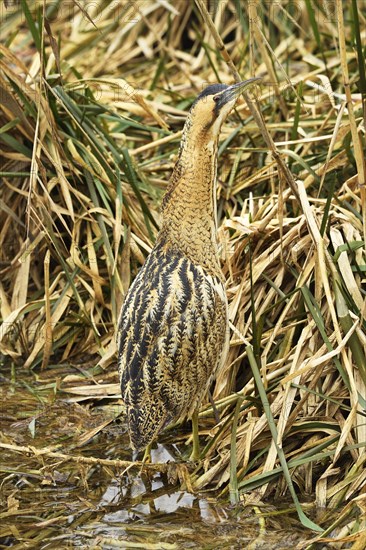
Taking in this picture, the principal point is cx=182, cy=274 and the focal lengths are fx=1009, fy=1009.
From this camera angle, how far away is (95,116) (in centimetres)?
487

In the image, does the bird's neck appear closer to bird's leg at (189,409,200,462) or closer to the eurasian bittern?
the eurasian bittern

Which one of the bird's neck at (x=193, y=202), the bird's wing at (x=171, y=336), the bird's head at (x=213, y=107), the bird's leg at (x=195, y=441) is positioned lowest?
the bird's leg at (x=195, y=441)

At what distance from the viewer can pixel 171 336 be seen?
3455 millimetres

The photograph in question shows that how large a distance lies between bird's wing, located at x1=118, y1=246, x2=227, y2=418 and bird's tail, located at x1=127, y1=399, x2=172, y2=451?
0.08 feet

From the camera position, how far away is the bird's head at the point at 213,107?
3455mm

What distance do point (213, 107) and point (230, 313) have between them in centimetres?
88

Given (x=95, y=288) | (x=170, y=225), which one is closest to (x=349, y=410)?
(x=170, y=225)

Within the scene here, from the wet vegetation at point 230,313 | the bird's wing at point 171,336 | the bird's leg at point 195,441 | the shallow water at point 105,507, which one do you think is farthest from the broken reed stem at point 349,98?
the shallow water at point 105,507

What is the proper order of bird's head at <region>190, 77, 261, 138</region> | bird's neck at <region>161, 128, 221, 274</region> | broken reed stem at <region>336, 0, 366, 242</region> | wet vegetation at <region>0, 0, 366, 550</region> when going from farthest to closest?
bird's neck at <region>161, 128, 221, 274</region> → bird's head at <region>190, 77, 261, 138</region> → wet vegetation at <region>0, 0, 366, 550</region> → broken reed stem at <region>336, 0, 366, 242</region>

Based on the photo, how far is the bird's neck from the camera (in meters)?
3.59

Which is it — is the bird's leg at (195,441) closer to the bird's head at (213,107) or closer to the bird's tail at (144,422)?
the bird's tail at (144,422)

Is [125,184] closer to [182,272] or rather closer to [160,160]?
[160,160]

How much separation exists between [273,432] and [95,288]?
142cm

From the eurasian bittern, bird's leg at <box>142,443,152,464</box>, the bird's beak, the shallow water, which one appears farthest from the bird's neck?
the shallow water
